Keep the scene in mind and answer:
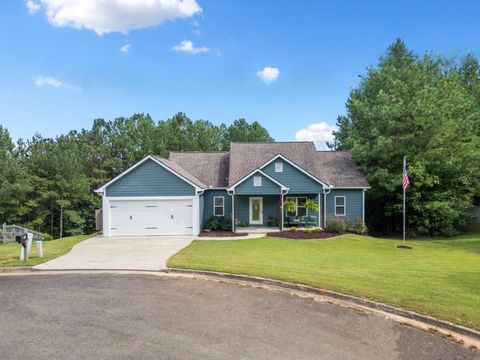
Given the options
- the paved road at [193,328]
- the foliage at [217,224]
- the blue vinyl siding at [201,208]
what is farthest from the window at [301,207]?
the paved road at [193,328]

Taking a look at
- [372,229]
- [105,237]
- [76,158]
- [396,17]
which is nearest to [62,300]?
[105,237]

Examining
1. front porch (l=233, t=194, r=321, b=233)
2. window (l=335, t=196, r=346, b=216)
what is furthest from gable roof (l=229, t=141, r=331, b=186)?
window (l=335, t=196, r=346, b=216)

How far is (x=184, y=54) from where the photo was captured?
24.2m

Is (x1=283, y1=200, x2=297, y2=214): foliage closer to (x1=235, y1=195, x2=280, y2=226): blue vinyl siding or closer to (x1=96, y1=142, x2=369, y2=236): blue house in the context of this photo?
(x1=96, y1=142, x2=369, y2=236): blue house

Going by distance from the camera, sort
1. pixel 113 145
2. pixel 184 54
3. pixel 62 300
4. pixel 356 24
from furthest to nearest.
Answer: pixel 113 145 < pixel 184 54 < pixel 356 24 < pixel 62 300

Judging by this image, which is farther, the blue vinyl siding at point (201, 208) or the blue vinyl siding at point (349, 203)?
the blue vinyl siding at point (349, 203)

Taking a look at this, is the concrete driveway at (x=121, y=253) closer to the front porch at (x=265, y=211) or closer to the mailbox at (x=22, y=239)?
the mailbox at (x=22, y=239)

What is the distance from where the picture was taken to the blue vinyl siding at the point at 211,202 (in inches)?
981

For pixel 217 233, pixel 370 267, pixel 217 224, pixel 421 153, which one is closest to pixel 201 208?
pixel 217 224

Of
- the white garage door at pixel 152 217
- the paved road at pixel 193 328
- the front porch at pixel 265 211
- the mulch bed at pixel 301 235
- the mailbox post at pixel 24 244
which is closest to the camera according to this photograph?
the paved road at pixel 193 328

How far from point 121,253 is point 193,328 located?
9600 mm

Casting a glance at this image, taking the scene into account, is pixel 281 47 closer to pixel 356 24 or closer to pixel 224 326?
pixel 356 24

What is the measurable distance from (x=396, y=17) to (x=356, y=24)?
2321mm

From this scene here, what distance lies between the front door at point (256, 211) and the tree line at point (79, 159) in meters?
20.8
